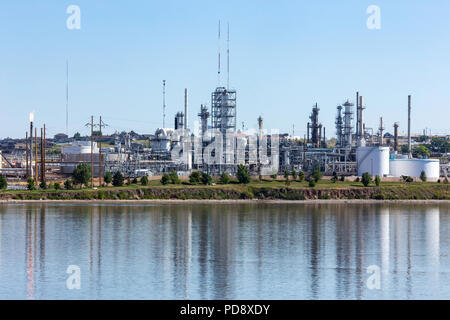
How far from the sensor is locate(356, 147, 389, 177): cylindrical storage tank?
436 feet

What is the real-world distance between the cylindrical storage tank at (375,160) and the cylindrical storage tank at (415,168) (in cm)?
386

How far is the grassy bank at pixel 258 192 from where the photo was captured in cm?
10881

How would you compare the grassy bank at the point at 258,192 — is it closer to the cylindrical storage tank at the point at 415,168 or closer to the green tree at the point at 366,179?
the green tree at the point at 366,179

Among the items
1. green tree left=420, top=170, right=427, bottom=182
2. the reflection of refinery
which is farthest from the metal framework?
green tree left=420, top=170, right=427, bottom=182

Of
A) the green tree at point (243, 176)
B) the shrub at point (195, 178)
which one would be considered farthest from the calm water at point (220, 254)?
the green tree at point (243, 176)

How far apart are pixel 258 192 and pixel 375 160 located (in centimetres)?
2615

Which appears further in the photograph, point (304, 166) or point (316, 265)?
point (304, 166)

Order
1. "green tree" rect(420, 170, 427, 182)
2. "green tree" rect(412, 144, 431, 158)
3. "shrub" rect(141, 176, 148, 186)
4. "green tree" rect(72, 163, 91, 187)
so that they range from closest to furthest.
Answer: "green tree" rect(72, 163, 91, 187) < "shrub" rect(141, 176, 148, 186) < "green tree" rect(420, 170, 427, 182) < "green tree" rect(412, 144, 431, 158)

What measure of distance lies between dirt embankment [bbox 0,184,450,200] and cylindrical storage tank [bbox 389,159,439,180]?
7.51m

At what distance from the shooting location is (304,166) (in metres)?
144

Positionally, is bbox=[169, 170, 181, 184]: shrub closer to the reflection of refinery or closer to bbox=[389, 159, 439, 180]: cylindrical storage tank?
the reflection of refinery
